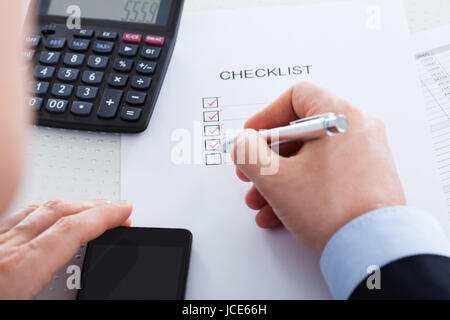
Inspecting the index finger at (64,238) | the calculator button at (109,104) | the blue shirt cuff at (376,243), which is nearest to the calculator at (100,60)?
the calculator button at (109,104)

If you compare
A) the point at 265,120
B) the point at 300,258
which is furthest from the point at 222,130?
the point at 300,258

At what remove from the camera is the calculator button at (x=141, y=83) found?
50 cm

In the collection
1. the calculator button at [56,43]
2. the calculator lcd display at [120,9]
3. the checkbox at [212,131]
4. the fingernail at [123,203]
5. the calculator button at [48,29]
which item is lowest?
the fingernail at [123,203]

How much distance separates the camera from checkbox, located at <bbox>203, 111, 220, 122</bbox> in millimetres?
500

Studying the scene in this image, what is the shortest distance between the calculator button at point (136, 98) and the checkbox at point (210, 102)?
7 centimetres

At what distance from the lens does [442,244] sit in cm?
36

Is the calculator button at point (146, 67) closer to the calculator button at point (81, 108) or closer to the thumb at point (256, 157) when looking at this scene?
the calculator button at point (81, 108)

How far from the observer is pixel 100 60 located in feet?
1.67

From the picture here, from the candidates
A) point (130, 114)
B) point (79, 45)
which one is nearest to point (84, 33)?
point (79, 45)

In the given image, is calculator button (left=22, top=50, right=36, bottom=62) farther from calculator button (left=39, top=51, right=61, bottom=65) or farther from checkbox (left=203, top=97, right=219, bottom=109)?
checkbox (left=203, top=97, right=219, bottom=109)

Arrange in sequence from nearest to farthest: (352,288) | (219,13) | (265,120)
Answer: (352,288), (265,120), (219,13)

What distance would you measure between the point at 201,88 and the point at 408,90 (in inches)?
9.0

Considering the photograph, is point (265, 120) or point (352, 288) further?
point (265, 120)
